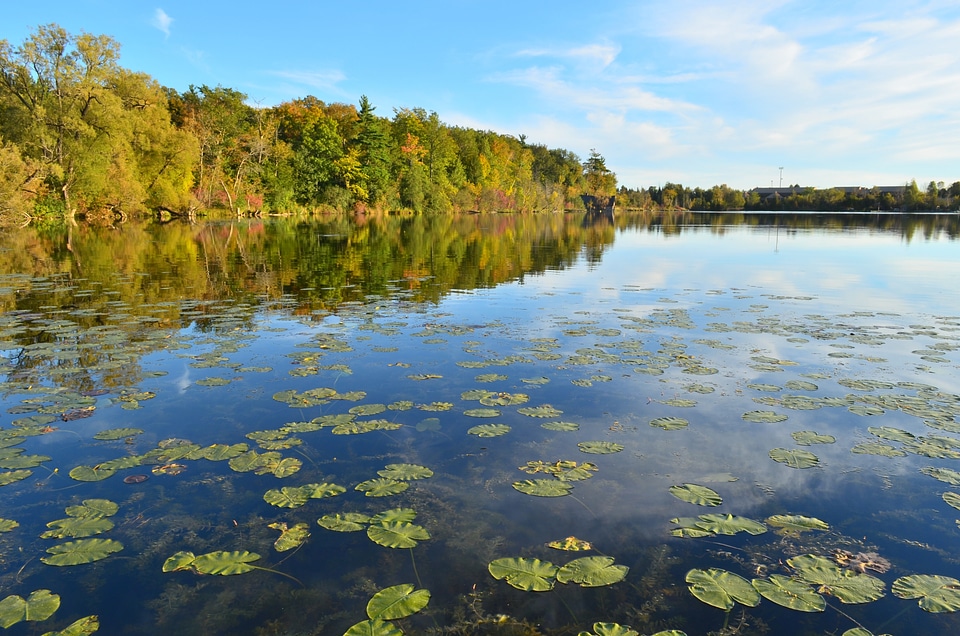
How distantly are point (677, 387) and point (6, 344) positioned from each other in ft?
34.1

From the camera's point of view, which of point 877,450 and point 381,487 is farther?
point 877,450

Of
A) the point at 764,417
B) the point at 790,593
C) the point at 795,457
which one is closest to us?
the point at 790,593

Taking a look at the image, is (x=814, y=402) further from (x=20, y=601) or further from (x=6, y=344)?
(x=6, y=344)

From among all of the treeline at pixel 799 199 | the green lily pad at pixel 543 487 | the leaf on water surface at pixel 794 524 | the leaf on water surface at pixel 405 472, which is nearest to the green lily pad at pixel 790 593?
the leaf on water surface at pixel 794 524

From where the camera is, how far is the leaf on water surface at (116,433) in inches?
204

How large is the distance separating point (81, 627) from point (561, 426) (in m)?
4.09

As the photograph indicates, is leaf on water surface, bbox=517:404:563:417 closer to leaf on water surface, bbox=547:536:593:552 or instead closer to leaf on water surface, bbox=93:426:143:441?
leaf on water surface, bbox=547:536:593:552

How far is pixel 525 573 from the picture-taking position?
10.8ft

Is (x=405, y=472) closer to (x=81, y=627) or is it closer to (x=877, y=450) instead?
(x=81, y=627)

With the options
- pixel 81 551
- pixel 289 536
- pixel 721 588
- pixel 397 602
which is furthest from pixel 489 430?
pixel 81 551

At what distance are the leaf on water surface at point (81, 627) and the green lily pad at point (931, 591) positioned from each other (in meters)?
4.65

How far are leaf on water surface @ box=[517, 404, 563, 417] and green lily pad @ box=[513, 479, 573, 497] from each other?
1.40m

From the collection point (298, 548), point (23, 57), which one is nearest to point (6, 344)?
point (298, 548)

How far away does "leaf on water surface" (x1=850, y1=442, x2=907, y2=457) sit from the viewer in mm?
4945
